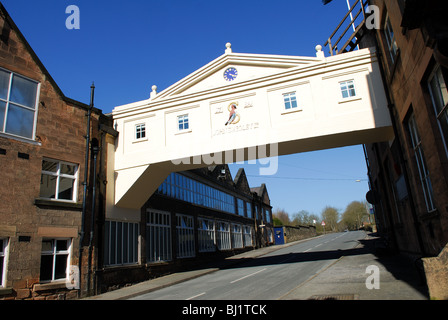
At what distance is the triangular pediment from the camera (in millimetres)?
15492

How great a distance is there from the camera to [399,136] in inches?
482

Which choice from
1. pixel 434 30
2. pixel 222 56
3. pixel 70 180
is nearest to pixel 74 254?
pixel 70 180

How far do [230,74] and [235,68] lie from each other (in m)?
0.39

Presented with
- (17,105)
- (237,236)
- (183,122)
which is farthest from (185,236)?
(17,105)

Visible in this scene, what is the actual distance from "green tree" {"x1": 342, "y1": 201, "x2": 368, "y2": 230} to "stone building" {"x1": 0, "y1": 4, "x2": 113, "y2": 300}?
87.8 meters

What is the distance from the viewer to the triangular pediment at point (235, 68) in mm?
15492

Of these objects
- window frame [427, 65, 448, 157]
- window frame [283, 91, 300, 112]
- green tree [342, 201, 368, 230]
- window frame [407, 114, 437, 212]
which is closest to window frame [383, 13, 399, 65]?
window frame [407, 114, 437, 212]

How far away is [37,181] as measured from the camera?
12.6 meters

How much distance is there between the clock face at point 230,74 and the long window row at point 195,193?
8.82 m

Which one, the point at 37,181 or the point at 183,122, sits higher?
the point at 183,122

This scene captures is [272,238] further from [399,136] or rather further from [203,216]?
[399,136]
